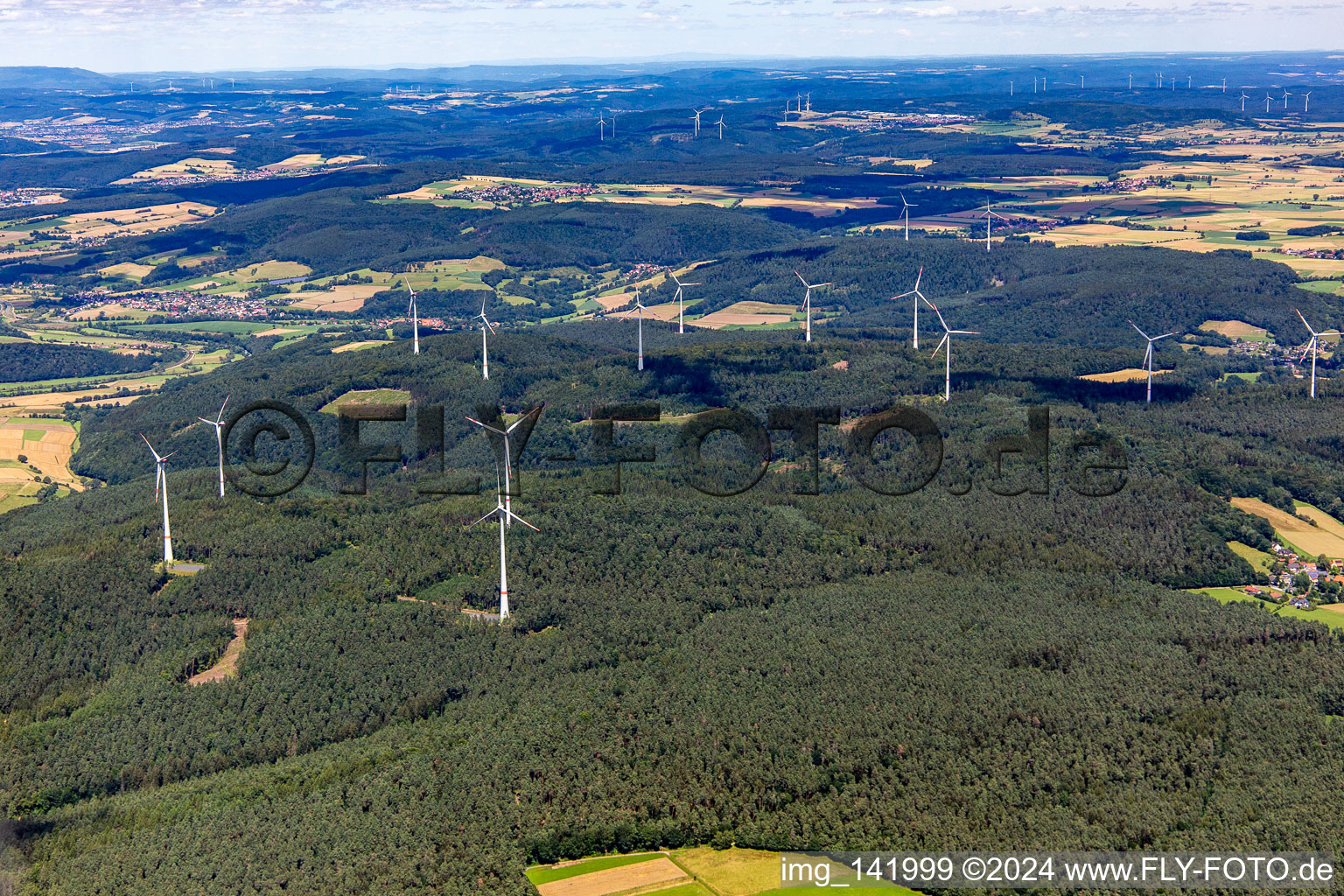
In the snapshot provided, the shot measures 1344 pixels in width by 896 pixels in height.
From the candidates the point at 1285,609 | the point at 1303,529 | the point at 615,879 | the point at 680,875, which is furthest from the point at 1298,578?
the point at 615,879

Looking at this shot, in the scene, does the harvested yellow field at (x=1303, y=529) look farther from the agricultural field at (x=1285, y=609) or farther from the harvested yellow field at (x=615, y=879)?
the harvested yellow field at (x=615, y=879)

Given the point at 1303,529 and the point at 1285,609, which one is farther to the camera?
the point at 1303,529

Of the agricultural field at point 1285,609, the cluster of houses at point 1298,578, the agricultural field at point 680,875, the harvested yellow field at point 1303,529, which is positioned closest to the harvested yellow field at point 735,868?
the agricultural field at point 680,875

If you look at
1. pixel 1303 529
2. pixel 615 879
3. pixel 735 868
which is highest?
pixel 1303 529

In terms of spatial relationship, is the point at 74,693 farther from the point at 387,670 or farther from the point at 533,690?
the point at 533,690

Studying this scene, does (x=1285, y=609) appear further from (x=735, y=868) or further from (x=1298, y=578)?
(x=735, y=868)

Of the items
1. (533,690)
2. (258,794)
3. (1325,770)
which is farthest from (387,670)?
(1325,770)
